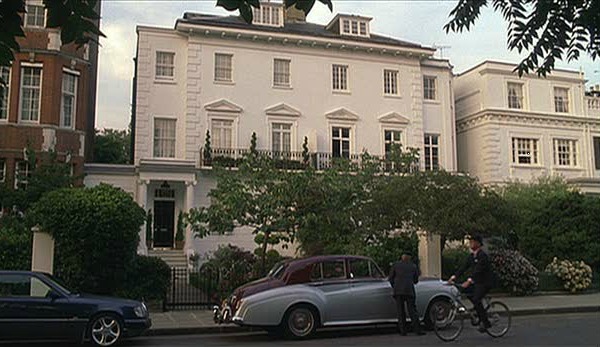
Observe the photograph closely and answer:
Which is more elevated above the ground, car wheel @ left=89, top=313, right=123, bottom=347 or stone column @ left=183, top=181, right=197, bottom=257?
stone column @ left=183, top=181, right=197, bottom=257

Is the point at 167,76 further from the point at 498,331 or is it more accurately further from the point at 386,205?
the point at 498,331

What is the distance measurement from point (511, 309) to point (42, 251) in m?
12.9

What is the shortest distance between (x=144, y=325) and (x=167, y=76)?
20.5 meters

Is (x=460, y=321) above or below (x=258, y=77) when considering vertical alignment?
below

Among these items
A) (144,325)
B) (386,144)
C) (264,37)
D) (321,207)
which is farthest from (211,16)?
(144,325)

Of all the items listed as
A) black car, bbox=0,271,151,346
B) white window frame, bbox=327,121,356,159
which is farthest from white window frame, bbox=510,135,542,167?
black car, bbox=0,271,151,346

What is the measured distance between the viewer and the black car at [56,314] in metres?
11.0

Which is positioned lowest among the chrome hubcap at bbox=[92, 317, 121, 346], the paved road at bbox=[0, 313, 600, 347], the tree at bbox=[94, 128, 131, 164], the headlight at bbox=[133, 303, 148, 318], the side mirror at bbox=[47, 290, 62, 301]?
the paved road at bbox=[0, 313, 600, 347]

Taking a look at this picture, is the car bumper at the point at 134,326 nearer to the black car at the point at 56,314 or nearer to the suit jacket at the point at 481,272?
the black car at the point at 56,314

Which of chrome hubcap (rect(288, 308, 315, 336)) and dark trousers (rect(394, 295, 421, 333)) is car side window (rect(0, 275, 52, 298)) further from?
dark trousers (rect(394, 295, 421, 333))

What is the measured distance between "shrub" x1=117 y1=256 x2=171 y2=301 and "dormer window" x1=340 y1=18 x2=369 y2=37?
20758 millimetres

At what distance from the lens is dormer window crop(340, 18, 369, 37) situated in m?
34.0

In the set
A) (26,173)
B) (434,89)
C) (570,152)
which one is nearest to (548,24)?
(26,173)

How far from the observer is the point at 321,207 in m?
18.8
